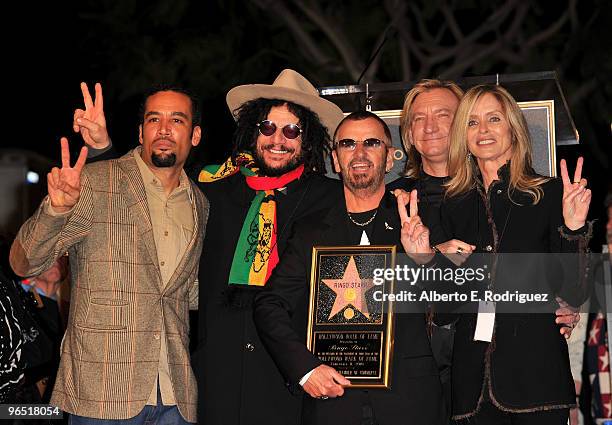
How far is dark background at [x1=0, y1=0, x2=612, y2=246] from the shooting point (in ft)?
52.6

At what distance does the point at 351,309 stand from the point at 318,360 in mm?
331

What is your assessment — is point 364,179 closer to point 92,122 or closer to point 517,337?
point 517,337

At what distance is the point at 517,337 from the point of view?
16.6ft

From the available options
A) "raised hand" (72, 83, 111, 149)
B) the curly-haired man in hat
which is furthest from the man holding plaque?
"raised hand" (72, 83, 111, 149)

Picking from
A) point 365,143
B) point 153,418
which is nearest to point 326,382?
point 153,418

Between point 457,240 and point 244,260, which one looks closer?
point 457,240

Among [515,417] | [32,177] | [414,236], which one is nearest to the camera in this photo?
[515,417]

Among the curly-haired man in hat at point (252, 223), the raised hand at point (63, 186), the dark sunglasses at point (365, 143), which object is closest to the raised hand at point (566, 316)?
the dark sunglasses at point (365, 143)

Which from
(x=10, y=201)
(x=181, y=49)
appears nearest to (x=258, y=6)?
(x=181, y=49)

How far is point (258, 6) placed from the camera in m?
16.8

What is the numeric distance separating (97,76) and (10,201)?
6.34 m

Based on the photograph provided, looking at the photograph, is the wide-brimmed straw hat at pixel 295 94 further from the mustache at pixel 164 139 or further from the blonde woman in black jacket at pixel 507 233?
the blonde woman in black jacket at pixel 507 233

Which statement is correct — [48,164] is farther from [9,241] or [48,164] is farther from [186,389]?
[186,389]

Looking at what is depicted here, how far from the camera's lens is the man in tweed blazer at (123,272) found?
17.4 ft
